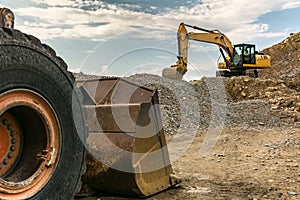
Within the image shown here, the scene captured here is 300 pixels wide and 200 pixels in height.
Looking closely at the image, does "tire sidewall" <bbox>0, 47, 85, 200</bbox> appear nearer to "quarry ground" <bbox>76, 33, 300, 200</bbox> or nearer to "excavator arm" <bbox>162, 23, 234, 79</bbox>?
"quarry ground" <bbox>76, 33, 300, 200</bbox>

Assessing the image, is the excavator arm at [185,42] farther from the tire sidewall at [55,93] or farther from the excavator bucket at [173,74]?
the tire sidewall at [55,93]

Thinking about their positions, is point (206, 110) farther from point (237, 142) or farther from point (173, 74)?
point (173, 74)

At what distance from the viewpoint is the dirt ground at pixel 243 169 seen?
14.5ft

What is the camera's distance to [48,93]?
263cm

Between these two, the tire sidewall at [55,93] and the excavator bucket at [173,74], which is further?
the excavator bucket at [173,74]

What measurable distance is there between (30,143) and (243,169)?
3941 millimetres

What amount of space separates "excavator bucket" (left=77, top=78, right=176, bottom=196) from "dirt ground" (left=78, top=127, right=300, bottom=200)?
8.7 inches

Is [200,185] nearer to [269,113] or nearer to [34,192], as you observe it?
[34,192]

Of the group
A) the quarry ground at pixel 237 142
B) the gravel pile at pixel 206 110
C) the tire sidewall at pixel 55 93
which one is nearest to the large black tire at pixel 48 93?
the tire sidewall at pixel 55 93

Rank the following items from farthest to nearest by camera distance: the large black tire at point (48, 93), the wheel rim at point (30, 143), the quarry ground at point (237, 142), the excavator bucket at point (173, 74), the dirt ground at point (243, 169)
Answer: the excavator bucket at point (173, 74) < the quarry ground at point (237, 142) < the dirt ground at point (243, 169) < the wheel rim at point (30, 143) < the large black tire at point (48, 93)

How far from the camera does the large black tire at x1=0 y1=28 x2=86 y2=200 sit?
7.91 feet

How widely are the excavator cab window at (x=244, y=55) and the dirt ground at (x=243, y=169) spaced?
12950 mm

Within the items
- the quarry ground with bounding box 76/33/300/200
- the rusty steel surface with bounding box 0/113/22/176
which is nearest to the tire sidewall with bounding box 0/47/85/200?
the rusty steel surface with bounding box 0/113/22/176

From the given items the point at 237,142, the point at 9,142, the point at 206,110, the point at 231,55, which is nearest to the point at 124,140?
the point at 9,142
